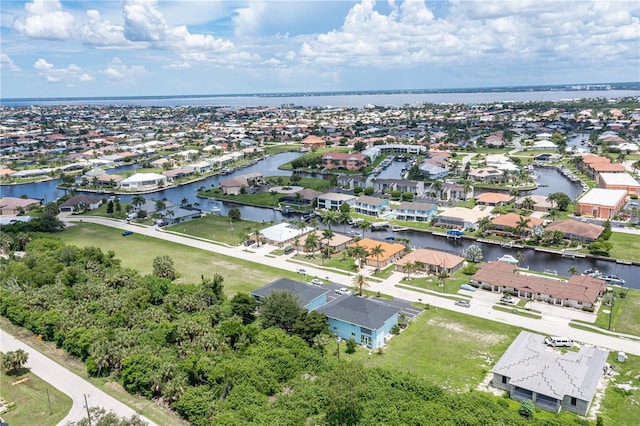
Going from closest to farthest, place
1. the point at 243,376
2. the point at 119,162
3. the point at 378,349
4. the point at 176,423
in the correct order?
the point at 176,423 < the point at 243,376 < the point at 378,349 < the point at 119,162

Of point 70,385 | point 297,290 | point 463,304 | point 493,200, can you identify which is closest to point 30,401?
point 70,385

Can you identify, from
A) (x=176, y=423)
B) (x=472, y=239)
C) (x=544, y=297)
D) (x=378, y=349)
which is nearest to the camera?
(x=176, y=423)

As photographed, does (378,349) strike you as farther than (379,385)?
Yes

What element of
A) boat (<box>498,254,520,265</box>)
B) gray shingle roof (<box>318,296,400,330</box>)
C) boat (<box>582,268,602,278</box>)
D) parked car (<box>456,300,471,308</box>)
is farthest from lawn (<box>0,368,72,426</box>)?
boat (<box>582,268,602,278</box>)

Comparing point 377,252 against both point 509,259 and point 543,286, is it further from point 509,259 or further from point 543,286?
point 543,286

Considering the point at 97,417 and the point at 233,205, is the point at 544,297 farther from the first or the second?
the point at 233,205

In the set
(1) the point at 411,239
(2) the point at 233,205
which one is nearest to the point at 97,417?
(1) the point at 411,239
